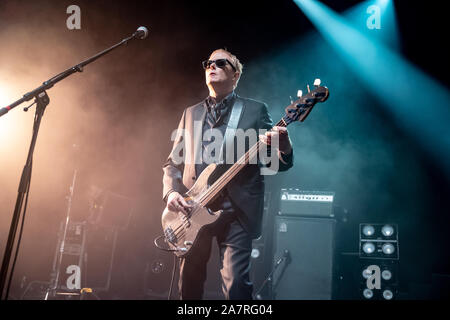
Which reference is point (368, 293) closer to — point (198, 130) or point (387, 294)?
point (387, 294)

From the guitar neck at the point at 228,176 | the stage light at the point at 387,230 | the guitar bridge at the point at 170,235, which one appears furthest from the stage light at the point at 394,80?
the guitar bridge at the point at 170,235

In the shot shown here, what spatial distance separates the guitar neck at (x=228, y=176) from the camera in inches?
104

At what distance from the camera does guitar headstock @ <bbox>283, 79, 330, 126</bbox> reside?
2707 millimetres

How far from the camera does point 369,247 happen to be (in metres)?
5.45

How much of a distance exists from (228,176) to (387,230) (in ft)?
11.7

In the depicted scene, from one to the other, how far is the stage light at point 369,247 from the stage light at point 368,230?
12cm

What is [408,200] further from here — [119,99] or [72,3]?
[72,3]

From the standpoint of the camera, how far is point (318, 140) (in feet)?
22.7

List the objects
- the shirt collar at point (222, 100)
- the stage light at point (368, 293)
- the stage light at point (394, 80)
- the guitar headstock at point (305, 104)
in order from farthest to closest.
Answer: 1. the stage light at point (394, 80)
2. the stage light at point (368, 293)
3. the shirt collar at point (222, 100)
4. the guitar headstock at point (305, 104)

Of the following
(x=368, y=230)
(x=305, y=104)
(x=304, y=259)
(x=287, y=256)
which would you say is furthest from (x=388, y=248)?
(x=305, y=104)

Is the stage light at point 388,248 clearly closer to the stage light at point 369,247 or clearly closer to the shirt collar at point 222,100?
the stage light at point 369,247
